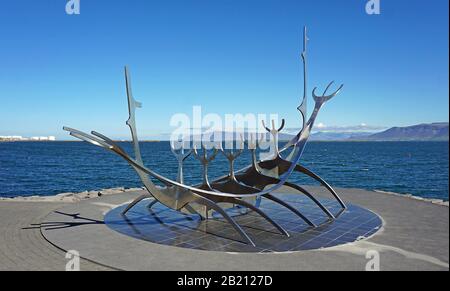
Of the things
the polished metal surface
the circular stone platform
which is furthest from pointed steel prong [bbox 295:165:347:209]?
the circular stone platform

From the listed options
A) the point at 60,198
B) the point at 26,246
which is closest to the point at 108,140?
the point at 26,246

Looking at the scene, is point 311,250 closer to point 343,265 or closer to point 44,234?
point 343,265

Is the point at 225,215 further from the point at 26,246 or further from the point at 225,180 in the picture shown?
the point at 26,246

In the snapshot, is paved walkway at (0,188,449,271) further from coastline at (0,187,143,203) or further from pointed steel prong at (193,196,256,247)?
coastline at (0,187,143,203)

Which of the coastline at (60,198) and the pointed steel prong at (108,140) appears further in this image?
the coastline at (60,198)

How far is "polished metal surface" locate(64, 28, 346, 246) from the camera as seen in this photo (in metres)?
9.33

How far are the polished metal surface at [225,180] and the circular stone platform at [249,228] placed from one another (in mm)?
319

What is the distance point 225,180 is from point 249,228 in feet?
7.14

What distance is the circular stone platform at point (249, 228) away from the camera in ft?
29.1

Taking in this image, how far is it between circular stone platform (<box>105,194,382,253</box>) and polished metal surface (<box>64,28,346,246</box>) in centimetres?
32

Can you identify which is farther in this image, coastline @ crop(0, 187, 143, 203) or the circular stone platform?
coastline @ crop(0, 187, 143, 203)

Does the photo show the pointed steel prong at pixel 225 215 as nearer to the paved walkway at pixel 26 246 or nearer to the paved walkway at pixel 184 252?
the paved walkway at pixel 184 252

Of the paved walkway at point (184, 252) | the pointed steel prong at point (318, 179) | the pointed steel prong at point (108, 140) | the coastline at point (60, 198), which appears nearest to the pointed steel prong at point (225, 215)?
the paved walkway at point (184, 252)

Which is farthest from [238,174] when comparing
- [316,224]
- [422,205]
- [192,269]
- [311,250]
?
Answer: [422,205]
